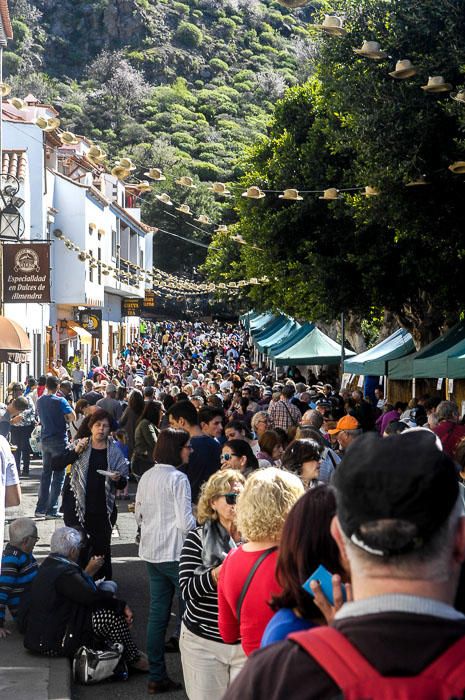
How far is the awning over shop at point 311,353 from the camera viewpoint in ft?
96.1

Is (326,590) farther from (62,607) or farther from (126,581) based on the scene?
(126,581)

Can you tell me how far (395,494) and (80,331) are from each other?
44241 mm

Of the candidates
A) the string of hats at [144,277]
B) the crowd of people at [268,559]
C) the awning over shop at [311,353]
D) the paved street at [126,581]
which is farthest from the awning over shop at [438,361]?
the string of hats at [144,277]

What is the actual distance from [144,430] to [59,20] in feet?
486

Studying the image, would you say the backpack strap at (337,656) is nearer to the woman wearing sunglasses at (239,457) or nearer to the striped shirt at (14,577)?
the woman wearing sunglasses at (239,457)

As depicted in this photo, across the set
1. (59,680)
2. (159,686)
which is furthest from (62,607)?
(159,686)

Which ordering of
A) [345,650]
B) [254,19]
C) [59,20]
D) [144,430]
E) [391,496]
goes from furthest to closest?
1. [254,19]
2. [59,20]
3. [144,430]
4. [391,496]
5. [345,650]

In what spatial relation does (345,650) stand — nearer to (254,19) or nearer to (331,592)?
(331,592)

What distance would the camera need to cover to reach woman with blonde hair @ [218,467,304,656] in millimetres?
4211

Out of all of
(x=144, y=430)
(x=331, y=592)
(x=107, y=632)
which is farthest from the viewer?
(x=144, y=430)

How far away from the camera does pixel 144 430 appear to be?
12672 mm

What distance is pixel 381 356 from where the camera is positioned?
932 inches

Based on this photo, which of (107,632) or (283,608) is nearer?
(283,608)

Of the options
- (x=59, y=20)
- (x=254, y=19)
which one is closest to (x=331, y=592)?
(x=59, y=20)
